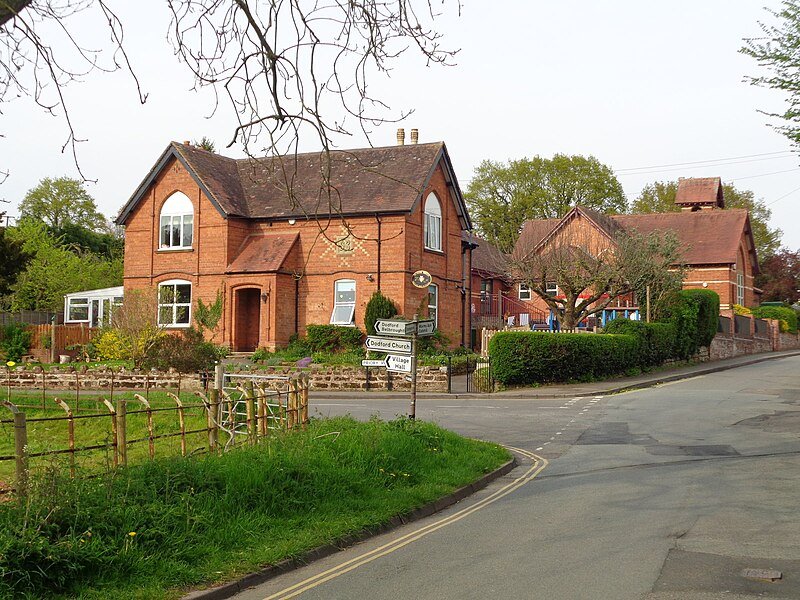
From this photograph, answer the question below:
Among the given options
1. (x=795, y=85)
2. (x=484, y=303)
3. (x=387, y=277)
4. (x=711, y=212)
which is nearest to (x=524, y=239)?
(x=484, y=303)

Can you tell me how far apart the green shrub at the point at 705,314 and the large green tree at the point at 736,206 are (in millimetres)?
39456

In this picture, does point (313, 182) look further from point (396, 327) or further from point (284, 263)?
point (396, 327)

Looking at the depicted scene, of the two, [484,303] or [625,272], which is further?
[484,303]

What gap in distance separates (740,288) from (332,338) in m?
37.1

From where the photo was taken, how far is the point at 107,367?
32469 mm

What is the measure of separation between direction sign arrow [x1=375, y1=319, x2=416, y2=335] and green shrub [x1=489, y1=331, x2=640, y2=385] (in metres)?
15.6

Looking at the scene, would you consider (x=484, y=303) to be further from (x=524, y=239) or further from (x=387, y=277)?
(x=387, y=277)

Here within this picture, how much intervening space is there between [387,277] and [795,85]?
792 inches

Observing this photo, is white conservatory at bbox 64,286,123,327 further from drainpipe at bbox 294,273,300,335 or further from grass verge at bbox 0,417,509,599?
grass verge at bbox 0,417,509,599

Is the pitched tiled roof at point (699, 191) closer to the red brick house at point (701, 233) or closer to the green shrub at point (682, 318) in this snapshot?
the red brick house at point (701, 233)

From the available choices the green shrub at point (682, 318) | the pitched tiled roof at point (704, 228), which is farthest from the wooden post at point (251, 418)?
the pitched tiled roof at point (704, 228)

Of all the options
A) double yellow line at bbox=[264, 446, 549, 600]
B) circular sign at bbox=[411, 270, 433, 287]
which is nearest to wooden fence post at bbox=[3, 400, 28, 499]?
double yellow line at bbox=[264, 446, 549, 600]

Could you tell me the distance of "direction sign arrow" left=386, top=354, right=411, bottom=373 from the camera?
15516 mm

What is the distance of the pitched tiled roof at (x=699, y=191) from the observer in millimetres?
67125
